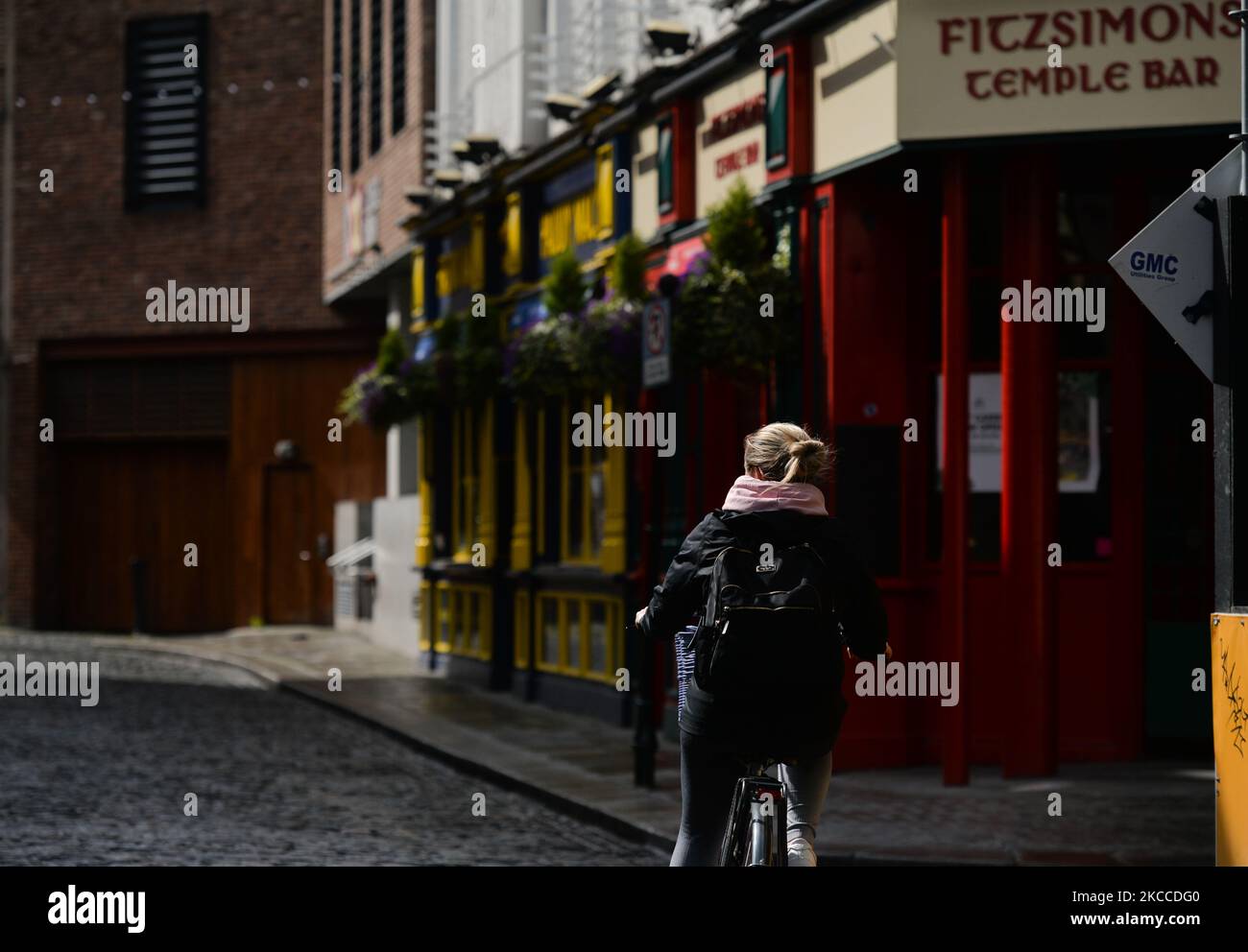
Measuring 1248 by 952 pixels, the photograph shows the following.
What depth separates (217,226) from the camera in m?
26.0

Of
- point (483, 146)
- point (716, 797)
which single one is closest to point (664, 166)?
point (483, 146)

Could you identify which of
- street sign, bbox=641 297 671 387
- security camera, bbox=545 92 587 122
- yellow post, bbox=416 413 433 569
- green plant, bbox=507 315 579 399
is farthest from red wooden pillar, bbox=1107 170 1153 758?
yellow post, bbox=416 413 433 569

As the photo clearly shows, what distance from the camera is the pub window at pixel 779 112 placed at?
11922mm

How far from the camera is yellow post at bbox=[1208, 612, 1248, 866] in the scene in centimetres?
642

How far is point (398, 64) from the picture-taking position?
70.4ft

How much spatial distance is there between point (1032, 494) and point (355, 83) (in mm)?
14915

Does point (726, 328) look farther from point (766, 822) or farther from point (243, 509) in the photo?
point (243, 509)

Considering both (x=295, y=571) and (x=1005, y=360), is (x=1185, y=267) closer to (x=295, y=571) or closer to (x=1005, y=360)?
(x=1005, y=360)

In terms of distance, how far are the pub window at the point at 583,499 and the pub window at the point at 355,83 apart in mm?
9185

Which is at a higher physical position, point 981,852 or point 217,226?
point 217,226

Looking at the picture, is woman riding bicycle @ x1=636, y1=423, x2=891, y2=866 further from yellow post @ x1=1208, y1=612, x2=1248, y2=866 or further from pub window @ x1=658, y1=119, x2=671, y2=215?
pub window @ x1=658, y1=119, x2=671, y2=215

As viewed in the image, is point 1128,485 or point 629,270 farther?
point 629,270
